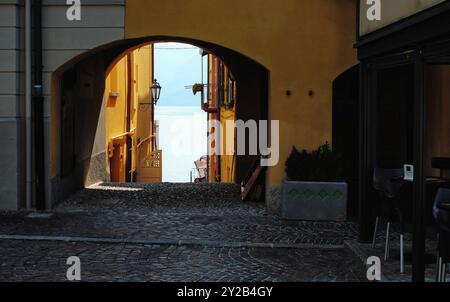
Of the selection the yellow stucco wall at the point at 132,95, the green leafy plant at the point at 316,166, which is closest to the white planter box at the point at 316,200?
the green leafy plant at the point at 316,166

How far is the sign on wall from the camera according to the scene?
19.8ft

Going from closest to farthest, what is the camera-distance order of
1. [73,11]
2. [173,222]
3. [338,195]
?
[173,222]
[338,195]
[73,11]

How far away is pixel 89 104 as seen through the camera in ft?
48.3

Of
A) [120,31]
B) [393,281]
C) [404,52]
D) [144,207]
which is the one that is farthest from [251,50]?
[393,281]

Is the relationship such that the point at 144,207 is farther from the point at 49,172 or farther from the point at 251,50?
the point at 251,50

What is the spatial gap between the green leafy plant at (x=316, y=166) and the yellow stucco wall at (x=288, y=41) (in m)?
0.32

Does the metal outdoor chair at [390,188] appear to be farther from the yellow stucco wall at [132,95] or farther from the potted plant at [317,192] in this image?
the yellow stucco wall at [132,95]

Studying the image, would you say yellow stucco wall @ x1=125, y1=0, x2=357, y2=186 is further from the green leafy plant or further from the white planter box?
the white planter box

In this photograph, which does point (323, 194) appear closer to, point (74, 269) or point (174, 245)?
point (174, 245)

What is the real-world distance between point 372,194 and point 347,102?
4469 millimetres

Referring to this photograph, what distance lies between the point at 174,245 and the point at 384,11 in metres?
3.92

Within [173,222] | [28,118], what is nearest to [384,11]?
[173,222]

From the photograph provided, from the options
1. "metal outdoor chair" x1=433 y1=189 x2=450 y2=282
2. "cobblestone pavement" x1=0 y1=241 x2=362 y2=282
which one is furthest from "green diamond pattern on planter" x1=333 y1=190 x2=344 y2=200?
"metal outdoor chair" x1=433 y1=189 x2=450 y2=282

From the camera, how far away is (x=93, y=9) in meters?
11.1
